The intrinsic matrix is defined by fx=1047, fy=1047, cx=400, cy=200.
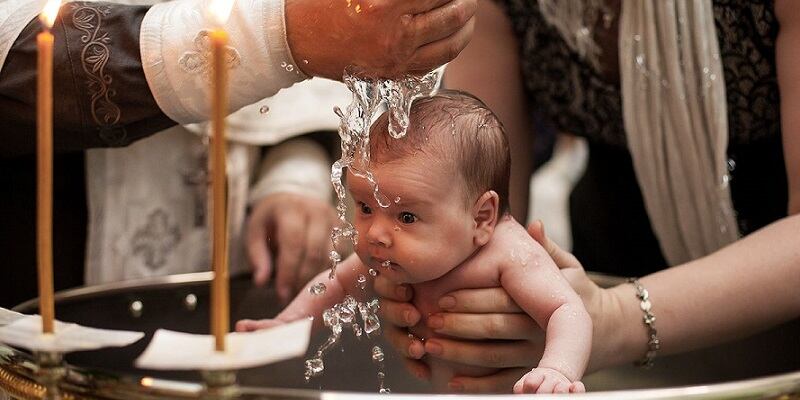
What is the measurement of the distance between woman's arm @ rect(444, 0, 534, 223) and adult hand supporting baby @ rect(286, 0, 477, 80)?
169 millimetres

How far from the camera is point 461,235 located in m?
0.72

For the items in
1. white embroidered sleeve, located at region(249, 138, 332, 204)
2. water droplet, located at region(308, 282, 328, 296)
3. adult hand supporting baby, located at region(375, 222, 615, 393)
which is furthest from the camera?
white embroidered sleeve, located at region(249, 138, 332, 204)

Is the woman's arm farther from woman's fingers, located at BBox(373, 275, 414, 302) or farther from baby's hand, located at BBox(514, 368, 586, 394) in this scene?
baby's hand, located at BBox(514, 368, 586, 394)

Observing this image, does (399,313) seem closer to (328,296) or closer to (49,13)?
(328,296)

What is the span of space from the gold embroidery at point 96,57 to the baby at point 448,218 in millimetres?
206

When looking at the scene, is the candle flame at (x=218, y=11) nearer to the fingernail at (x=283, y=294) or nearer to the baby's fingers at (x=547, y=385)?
the baby's fingers at (x=547, y=385)

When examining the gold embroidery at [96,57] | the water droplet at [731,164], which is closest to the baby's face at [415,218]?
the gold embroidery at [96,57]

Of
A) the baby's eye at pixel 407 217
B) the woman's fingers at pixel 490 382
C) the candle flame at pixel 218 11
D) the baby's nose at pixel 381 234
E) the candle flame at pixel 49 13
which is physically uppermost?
the candle flame at pixel 49 13

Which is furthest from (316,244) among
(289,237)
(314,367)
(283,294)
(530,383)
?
(530,383)

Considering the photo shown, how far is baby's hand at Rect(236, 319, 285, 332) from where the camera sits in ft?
2.46

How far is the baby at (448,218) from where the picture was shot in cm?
70

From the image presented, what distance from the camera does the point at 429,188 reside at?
27.8 inches

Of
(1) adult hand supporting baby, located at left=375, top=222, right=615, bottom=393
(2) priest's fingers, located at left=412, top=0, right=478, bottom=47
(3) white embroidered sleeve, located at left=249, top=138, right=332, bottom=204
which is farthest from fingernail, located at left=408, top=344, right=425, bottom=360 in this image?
(3) white embroidered sleeve, located at left=249, top=138, right=332, bottom=204

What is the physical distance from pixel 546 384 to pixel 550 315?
0.36ft
